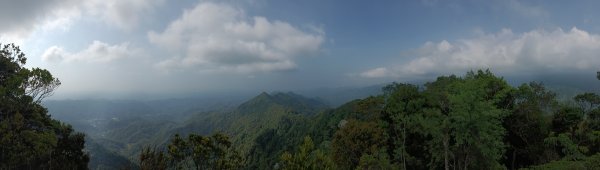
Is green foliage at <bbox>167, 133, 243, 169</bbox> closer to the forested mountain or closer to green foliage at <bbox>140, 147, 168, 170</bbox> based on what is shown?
the forested mountain

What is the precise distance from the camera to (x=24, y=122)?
98.5ft

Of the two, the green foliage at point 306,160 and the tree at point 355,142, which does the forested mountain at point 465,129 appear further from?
the green foliage at point 306,160

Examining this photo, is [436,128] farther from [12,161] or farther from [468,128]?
[12,161]

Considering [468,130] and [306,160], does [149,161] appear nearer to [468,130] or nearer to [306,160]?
[306,160]

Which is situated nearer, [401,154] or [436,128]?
[436,128]

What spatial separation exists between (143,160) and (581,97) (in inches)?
2255

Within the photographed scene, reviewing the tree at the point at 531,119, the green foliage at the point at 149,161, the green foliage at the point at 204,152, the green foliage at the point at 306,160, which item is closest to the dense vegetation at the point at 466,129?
the tree at the point at 531,119

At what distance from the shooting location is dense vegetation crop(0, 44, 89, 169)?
28031mm

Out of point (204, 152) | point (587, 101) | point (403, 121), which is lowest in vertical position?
point (204, 152)

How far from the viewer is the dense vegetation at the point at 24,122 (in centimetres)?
2803

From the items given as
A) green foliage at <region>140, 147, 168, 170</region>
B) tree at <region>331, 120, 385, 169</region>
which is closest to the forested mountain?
tree at <region>331, 120, 385, 169</region>

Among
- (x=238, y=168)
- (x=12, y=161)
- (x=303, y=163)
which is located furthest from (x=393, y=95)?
(x=12, y=161)

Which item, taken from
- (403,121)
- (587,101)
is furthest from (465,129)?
(587,101)

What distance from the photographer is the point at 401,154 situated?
40.2m
